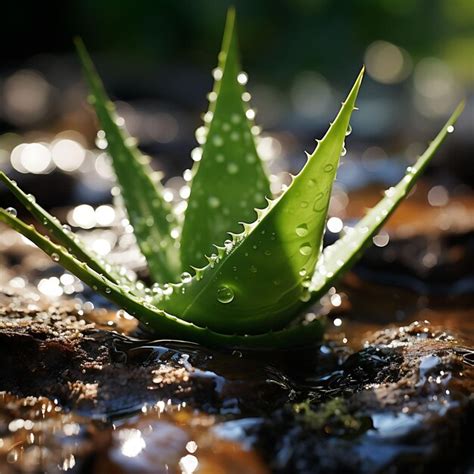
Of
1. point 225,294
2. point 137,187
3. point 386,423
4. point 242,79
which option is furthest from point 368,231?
point 137,187

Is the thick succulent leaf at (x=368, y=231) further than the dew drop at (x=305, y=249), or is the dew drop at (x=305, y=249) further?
the thick succulent leaf at (x=368, y=231)

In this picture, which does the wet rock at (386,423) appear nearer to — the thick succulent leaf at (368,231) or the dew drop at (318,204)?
the thick succulent leaf at (368,231)

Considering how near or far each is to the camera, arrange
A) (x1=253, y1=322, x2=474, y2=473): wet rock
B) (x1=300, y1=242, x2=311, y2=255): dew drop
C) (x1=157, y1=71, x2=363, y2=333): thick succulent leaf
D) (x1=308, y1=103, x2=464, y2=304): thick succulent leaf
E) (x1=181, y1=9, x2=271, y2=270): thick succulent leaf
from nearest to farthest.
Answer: (x1=253, y1=322, x2=474, y2=473): wet rock, (x1=157, y1=71, x2=363, y2=333): thick succulent leaf, (x1=300, y1=242, x2=311, y2=255): dew drop, (x1=308, y1=103, x2=464, y2=304): thick succulent leaf, (x1=181, y1=9, x2=271, y2=270): thick succulent leaf

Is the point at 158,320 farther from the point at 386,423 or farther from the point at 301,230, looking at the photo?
the point at 386,423

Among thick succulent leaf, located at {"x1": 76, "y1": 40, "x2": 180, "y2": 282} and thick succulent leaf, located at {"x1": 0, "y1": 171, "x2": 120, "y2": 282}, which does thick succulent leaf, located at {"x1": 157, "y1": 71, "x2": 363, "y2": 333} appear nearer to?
thick succulent leaf, located at {"x1": 0, "y1": 171, "x2": 120, "y2": 282}

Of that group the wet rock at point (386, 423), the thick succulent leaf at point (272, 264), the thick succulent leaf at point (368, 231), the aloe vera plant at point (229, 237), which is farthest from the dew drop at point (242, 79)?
the wet rock at point (386, 423)

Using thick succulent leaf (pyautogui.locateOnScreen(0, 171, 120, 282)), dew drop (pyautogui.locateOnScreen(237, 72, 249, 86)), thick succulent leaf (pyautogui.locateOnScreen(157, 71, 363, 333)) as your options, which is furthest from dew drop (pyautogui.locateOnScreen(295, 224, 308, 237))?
dew drop (pyautogui.locateOnScreen(237, 72, 249, 86))
